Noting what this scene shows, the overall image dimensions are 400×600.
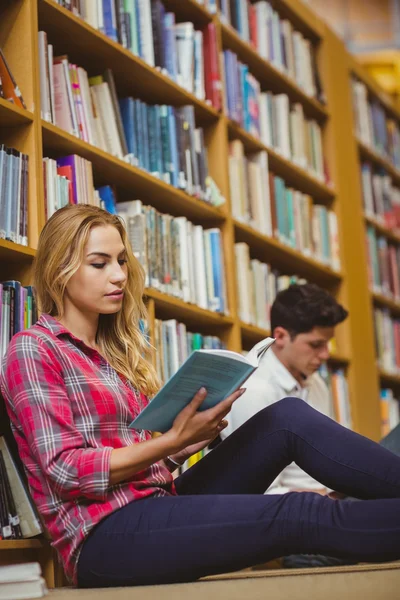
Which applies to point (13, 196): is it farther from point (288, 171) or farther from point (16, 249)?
point (288, 171)

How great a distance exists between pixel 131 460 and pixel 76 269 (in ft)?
1.60

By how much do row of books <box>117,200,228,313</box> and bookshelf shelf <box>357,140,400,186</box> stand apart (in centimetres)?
171

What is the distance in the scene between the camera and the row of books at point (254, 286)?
3.30 m

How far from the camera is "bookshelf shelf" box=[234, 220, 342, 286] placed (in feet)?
11.3

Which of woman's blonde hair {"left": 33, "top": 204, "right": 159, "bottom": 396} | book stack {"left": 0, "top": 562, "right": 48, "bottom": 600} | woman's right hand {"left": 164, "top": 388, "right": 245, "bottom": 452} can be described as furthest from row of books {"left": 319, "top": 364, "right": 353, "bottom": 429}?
book stack {"left": 0, "top": 562, "right": 48, "bottom": 600}

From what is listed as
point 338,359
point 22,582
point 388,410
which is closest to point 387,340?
point 388,410

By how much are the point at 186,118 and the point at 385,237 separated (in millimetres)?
2078

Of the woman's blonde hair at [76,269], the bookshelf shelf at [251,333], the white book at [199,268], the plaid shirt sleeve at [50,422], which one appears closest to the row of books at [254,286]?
the bookshelf shelf at [251,333]

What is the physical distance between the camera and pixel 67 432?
1693 mm

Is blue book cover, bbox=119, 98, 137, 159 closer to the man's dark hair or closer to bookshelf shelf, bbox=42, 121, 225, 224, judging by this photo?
bookshelf shelf, bbox=42, 121, 225, 224

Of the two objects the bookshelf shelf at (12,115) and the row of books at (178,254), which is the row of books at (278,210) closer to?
the row of books at (178,254)

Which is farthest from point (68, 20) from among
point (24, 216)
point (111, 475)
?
point (111, 475)

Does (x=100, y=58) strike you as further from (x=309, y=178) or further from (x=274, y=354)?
(x=309, y=178)

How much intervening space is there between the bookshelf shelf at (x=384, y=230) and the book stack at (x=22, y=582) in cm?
321
